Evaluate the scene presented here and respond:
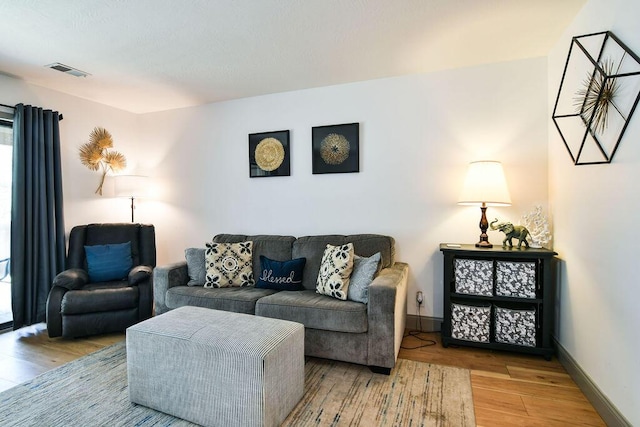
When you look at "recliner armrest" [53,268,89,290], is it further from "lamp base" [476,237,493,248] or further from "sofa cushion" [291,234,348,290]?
"lamp base" [476,237,493,248]

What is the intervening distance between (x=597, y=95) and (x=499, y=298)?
1.55 m

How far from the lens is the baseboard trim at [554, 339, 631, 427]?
1679mm

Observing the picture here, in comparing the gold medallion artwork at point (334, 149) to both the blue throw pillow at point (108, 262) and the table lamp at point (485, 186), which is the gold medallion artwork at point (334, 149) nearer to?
the table lamp at point (485, 186)

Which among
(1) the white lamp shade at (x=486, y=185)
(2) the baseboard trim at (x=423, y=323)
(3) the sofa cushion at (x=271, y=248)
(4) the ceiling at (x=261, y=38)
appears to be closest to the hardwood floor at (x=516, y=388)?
(2) the baseboard trim at (x=423, y=323)

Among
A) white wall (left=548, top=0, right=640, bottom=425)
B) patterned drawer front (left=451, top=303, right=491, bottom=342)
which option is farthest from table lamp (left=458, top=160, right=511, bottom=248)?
patterned drawer front (left=451, top=303, right=491, bottom=342)

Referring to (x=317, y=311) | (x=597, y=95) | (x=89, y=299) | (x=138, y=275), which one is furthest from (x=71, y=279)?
(x=597, y=95)

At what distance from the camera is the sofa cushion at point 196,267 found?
10.2 ft

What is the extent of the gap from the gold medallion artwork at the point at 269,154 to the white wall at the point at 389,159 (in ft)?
0.47

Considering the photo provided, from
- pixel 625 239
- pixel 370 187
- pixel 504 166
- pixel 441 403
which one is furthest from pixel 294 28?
pixel 441 403

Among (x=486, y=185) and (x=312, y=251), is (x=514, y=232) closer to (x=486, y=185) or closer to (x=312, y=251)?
(x=486, y=185)

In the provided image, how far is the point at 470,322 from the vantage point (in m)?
2.66

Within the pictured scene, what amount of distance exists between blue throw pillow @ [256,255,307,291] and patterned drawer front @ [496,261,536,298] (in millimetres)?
1639

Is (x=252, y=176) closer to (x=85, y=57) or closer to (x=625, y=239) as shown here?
(x=85, y=57)

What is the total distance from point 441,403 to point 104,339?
112 inches
